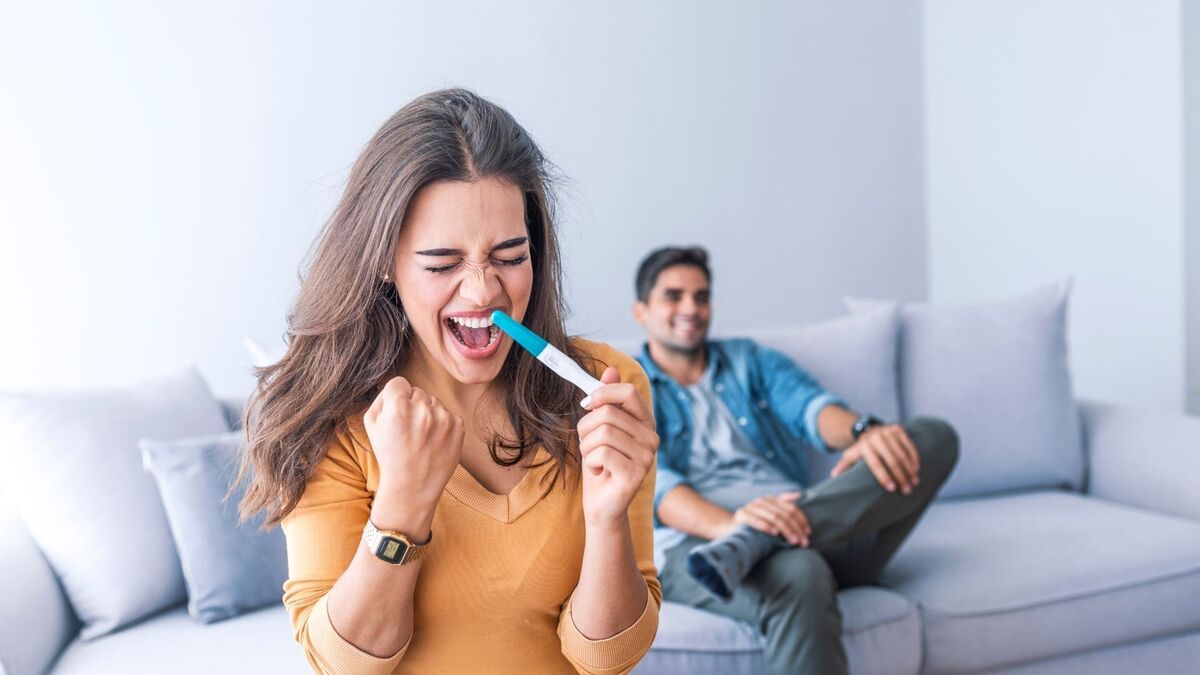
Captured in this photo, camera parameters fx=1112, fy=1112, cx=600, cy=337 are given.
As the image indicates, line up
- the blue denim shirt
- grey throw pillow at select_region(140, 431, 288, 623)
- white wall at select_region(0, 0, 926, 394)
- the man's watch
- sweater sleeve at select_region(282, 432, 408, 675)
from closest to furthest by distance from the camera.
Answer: sweater sleeve at select_region(282, 432, 408, 675) < grey throw pillow at select_region(140, 431, 288, 623) < the man's watch < the blue denim shirt < white wall at select_region(0, 0, 926, 394)

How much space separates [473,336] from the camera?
43.9 inches

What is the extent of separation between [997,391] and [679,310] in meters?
0.78

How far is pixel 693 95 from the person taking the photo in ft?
11.1

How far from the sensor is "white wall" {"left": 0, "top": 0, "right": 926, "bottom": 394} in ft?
8.30

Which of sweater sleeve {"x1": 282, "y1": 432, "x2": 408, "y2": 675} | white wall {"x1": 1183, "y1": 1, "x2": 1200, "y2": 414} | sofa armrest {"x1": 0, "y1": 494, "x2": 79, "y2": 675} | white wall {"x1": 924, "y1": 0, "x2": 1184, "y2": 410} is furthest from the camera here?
white wall {"x1": 924, "y1": 0, "x2": 1184, "y2": 410}

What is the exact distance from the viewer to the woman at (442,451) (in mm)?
1023

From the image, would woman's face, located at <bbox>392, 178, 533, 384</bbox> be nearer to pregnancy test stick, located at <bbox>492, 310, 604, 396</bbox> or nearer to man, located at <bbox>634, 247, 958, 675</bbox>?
pregnancy test stick, located at <bbox>492, 310, 604, 396</bbox>

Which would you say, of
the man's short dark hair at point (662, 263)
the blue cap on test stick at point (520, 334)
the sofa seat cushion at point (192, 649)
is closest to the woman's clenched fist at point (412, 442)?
the blue cap on test stick at point (520, 334)

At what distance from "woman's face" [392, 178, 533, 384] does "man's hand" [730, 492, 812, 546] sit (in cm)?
97

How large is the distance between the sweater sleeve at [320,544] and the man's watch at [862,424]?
1301 mm

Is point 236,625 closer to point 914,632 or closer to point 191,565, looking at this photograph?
point 191,565

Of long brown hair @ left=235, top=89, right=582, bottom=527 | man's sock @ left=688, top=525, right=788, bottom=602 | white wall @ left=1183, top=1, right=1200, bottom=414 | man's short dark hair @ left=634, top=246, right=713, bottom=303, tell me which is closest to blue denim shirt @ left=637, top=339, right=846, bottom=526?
man's short dark hair @ left=634, top=246, right=713, bottom=303

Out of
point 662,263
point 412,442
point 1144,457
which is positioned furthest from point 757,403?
point 412,442

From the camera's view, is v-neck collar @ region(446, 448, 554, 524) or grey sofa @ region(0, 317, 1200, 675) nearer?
v-neck collar @ region(446, 448, 554, 524)
